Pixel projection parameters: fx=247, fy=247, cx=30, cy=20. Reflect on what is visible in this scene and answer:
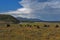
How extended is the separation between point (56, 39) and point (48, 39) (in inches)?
52.7

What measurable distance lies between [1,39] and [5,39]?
716 millimetres

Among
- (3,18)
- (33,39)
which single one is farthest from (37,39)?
(3,18)

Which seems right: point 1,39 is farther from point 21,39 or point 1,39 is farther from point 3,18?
point 3,18

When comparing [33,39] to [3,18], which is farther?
[3,18]

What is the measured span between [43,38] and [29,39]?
2.90 m

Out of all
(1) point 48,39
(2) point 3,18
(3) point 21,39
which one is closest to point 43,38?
(1) point 48,39

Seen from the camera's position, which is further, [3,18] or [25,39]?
[3,18]

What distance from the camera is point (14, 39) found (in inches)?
1598

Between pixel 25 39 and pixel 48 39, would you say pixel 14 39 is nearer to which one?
pixel 25 39

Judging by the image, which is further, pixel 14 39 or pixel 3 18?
pixel 3 18

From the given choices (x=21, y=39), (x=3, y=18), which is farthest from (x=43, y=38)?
(x=3, y=18)

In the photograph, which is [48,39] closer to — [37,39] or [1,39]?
[37,39]

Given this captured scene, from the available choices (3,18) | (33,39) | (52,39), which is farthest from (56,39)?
→ (3,18)

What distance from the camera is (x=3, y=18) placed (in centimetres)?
15788
